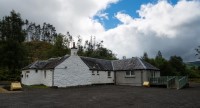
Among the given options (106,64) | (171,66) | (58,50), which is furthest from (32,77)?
(171,66)

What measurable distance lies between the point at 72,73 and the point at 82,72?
Answer: 2.13 metres

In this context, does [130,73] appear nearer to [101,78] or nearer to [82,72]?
[101,78]

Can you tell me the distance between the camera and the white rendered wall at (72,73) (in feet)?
115

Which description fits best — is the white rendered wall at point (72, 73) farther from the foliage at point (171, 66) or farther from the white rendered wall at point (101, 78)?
the foliage at point (171, 66)

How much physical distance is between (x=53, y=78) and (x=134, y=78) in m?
14.1

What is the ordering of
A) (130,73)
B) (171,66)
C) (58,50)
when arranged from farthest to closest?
(58,50) < (171,66) < (130,73)

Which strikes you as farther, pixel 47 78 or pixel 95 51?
pixel 95 51

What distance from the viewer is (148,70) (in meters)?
38.6

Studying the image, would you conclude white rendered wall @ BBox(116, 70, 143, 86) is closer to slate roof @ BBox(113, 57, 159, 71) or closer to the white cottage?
the white cottage

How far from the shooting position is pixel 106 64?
148 ft

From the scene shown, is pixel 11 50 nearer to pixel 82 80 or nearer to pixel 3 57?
pixel 3 57

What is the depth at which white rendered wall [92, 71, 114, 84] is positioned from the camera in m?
40.4

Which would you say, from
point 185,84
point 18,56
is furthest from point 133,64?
point 18,56

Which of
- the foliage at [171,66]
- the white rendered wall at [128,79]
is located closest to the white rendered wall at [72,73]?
the white rendered wall at [128,79]
